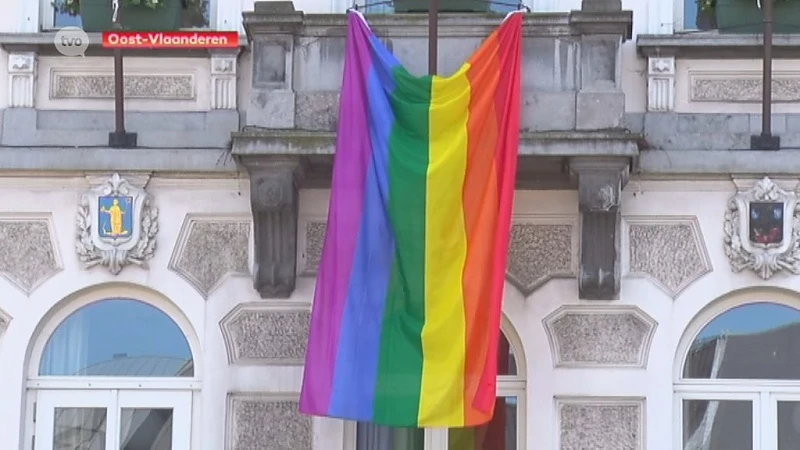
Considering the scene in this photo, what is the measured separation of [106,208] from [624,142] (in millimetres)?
3542

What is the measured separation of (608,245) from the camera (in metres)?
14.0

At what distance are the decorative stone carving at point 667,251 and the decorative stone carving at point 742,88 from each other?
854mm

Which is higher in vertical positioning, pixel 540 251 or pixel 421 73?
pixel 421 73

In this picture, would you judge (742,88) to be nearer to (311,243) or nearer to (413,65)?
(413,65)

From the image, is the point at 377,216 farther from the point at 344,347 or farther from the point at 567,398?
the point at 567,398

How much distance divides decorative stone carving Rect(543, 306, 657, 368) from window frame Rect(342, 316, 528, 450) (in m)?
0.26

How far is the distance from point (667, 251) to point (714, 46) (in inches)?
55.7

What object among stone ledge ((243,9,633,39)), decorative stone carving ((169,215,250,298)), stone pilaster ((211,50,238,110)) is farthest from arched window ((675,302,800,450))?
stone pilaster ((211,50,238,110))

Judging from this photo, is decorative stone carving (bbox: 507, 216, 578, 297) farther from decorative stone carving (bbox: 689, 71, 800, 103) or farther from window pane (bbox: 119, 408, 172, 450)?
window pane (bbox: 119, 408, 172, 450)

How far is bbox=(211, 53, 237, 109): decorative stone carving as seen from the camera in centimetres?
1447

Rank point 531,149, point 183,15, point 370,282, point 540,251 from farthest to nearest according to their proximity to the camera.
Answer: point 183,15 < point 540,251 < point 531,149 < point 370,282

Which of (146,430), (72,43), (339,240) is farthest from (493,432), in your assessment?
(72,43)

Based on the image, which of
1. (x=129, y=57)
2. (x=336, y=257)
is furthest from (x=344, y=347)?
(x=129, y=57)

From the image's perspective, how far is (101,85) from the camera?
1461 centimetres
